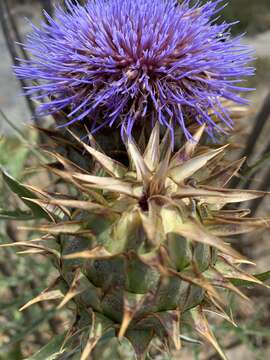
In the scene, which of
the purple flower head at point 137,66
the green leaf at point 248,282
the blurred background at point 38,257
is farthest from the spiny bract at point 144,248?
the blurred background at point 38,257

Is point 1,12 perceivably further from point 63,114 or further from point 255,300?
point 255,300

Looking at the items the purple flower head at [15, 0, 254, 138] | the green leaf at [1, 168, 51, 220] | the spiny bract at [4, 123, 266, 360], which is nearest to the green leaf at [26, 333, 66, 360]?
the spiny bract at [4, 123, 266, 360]

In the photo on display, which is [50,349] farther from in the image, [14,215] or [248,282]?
[248,282]

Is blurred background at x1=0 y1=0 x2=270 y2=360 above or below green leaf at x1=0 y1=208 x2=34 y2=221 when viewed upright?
below

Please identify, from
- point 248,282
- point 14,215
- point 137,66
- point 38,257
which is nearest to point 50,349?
point 14,215

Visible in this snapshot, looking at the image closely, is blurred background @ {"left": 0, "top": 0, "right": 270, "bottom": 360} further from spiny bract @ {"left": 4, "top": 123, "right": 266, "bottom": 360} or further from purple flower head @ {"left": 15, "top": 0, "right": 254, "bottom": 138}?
spiny bract @ {"left": 4, "top": 123, "right": 266, "bottom": 360}

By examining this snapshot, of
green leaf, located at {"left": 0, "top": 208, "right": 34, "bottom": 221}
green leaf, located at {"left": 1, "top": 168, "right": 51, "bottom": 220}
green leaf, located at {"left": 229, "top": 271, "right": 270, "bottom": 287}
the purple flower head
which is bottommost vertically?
green leaf, located at {"left": 229, "top": 271, "right": 270, "bottom": 287}
